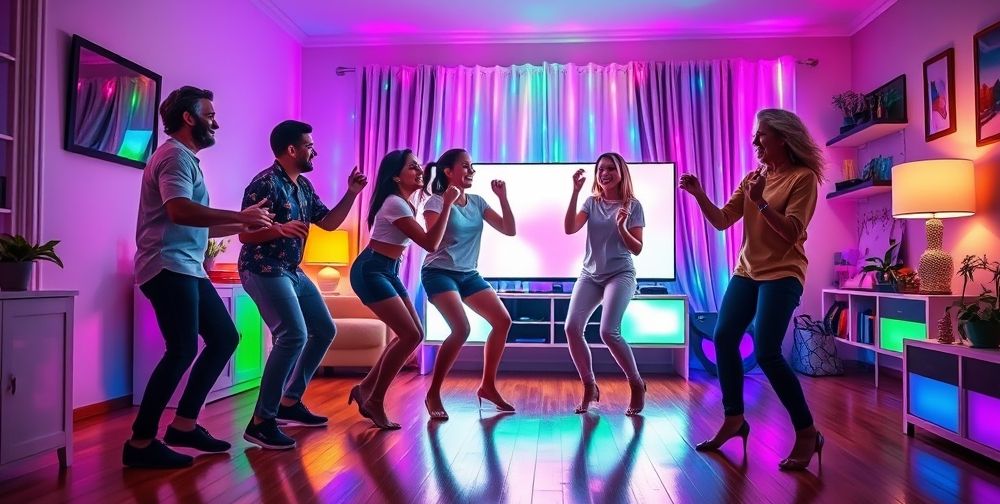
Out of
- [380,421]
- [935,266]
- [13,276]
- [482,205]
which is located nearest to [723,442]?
[380,421]

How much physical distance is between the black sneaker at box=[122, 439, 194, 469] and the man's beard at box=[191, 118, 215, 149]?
1061 millimetres

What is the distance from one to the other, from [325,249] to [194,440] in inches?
110

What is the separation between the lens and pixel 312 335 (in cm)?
289

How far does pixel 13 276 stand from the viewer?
2.34m

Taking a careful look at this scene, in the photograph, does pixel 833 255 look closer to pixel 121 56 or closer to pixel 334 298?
pixel 334 298

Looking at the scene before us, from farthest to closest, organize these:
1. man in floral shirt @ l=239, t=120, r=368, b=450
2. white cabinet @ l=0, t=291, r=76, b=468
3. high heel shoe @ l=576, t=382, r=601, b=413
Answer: high heel shoe @ l=576, t=382, r=601, b=413
man in floral shirt @ l=239, t=120, r=368, b=450
white cabinet @ l=0, t=291, r=76, b=468

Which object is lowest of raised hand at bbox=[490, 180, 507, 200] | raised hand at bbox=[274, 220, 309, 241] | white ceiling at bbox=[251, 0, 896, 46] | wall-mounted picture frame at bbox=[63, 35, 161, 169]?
raised hand at bbox=[274, 220, 309, 241]

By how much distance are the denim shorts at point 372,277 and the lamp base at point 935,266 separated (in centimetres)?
301

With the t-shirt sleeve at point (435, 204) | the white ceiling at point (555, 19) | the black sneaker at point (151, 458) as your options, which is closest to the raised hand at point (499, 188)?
the t-shirt sleeve at point (435, 204)

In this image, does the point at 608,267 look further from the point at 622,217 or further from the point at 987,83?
Result: the point at 987,83

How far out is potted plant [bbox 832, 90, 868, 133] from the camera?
16.5ft

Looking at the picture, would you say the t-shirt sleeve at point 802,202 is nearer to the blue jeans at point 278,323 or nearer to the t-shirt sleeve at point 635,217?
the t-shirt sleeve at point 635,217

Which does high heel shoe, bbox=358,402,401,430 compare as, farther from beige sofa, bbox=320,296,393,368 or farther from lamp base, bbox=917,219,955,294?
lamp base, bbox=917,219,955,294

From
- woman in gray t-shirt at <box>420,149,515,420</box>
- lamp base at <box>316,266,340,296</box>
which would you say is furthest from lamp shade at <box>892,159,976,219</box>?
lamp base at <box>316,266,340,296</box>
